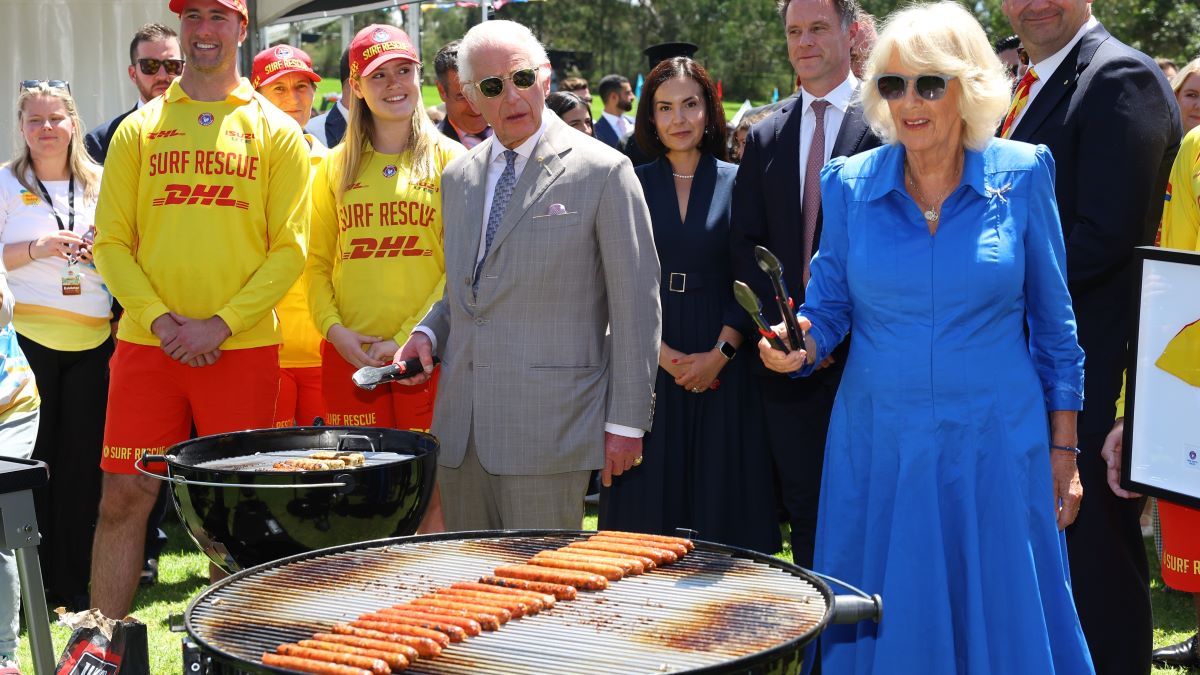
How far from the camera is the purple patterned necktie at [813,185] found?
181 inches

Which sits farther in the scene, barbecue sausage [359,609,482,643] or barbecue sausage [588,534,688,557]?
barbecue sausage [588,534,688,557]

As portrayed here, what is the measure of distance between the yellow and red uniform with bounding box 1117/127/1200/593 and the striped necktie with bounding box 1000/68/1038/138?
520mm

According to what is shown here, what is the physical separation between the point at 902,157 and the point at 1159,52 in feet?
95.6

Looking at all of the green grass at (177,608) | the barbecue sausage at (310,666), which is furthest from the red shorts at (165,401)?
the barbecue sausage at (310,666)

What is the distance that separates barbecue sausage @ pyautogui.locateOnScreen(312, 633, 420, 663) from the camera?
232 centimetres

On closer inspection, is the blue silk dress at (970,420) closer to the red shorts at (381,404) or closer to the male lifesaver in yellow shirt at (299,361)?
the red shorts at (381,404)

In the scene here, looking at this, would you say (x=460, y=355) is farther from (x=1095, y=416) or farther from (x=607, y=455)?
(x=1095, y=416)

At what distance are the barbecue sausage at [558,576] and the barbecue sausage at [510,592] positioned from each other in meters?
0.07

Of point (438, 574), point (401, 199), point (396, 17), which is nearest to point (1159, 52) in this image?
point (396, 17)

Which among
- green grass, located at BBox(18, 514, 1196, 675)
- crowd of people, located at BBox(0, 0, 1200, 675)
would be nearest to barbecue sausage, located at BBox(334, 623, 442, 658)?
crowd of people, located at BBox(0, 0, 1200, 675)

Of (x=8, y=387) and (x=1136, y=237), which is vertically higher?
(x=1136, y=237)

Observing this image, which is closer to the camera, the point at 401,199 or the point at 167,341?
the point at 167,341

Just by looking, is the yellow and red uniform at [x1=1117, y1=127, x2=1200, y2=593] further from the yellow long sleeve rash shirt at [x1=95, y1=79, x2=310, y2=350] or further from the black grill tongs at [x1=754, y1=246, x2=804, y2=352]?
the yellow long sleeve rash shirt at [x1=95, y1=79, x2=310, y2=350]

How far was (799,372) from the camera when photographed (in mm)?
3596
